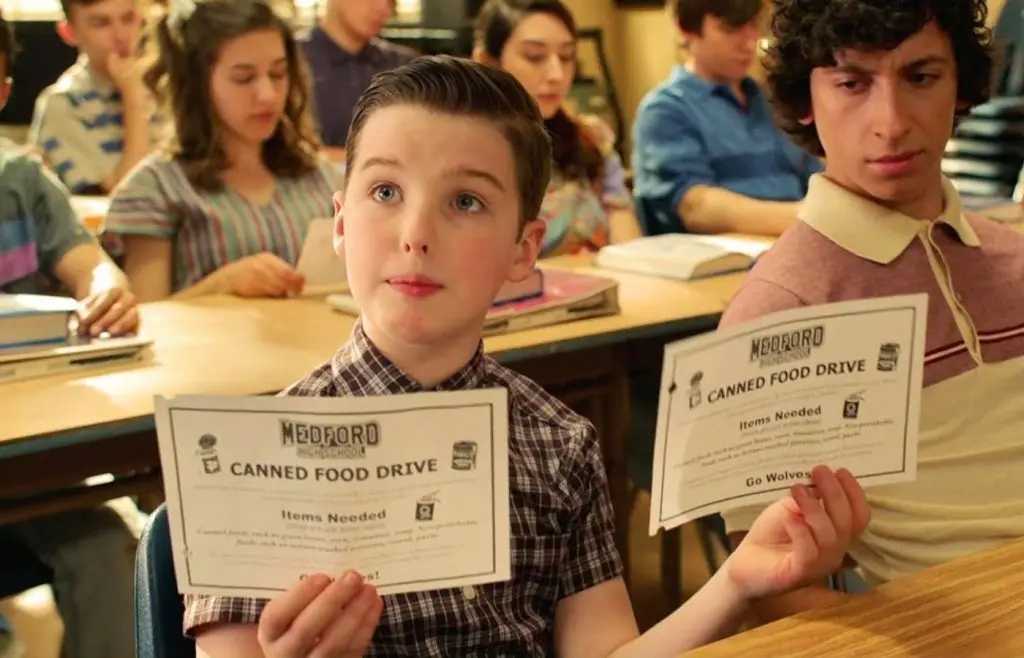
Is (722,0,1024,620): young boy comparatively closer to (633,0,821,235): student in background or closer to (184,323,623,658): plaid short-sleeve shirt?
(184,323,623,658): plaid short-sleeve shirt

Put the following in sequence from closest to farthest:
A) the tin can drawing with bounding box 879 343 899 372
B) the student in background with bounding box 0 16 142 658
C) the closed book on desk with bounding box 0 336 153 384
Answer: the tin can drawing with bounding box 879 343 899 372 < the closed book on desk with bounding box 0 336 153 384 < the student in background with bounding box 0 16 142 658

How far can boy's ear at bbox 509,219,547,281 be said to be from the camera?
1107mm

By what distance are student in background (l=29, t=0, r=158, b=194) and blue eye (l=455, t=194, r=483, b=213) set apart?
2.69m

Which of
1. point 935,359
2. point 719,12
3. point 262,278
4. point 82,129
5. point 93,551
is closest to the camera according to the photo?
point 935,359

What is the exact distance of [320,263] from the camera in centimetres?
233

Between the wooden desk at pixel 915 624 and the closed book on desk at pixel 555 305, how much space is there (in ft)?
3.60

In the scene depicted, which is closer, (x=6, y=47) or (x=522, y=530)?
(x=522, y=530)

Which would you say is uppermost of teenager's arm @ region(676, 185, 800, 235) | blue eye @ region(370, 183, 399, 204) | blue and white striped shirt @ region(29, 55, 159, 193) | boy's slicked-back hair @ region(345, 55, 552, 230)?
blue and white striped shirt @ region(29, 55, 159, 193)

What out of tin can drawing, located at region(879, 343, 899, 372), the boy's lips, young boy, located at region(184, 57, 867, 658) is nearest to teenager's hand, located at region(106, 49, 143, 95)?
young boy, located at region(184, 57, 867, 658)

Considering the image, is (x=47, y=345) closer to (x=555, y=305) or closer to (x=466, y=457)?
(x=555, y=305)

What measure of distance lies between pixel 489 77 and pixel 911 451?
492 mm

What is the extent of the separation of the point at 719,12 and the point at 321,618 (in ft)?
8.83

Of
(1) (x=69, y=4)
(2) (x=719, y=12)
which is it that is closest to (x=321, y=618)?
(2) (x=719, y=12)

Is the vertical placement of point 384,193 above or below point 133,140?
below
